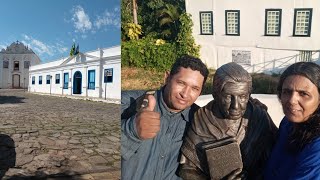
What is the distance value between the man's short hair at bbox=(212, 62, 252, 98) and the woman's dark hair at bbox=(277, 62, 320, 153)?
0.13 metres

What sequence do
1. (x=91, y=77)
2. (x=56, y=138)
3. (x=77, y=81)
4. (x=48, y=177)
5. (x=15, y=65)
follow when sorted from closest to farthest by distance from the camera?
(x=48, y=177)
(x=56, y=138)
(x=91, y=77)
(x=15, y=65)
(x=77, y=81)

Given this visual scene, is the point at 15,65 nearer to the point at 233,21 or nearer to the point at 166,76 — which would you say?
the point at 166,76

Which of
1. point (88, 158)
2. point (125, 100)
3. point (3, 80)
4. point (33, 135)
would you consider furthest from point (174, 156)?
point (3, 80)

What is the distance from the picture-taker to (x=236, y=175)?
113cm

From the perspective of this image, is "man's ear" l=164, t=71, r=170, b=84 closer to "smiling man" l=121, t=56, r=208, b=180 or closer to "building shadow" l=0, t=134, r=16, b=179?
"smiling man" l=121, t=56, r=208, b=180

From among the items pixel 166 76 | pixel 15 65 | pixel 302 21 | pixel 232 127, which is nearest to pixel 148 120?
pixel 166 76

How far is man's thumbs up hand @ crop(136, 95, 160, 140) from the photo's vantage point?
1101 millimetres

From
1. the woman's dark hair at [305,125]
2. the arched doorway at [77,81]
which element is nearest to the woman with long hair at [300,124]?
the woman's dark hair at [305,125]

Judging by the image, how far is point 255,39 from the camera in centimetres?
111

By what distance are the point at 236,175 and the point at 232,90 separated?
0.28 m

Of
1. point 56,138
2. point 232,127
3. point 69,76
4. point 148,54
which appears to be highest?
point 69,76

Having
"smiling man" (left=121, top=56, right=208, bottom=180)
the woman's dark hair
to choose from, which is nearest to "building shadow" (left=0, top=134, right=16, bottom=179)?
"smiling man" (left=121, top=56, right=208, bottom=180)

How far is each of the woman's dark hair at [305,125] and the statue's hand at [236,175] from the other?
169mm

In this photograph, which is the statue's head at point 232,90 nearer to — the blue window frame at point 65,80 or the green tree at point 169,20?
the green tree at point 169,20
